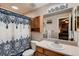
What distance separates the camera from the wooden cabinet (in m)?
1.35

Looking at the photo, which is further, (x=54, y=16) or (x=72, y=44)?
(x=54, y=16)

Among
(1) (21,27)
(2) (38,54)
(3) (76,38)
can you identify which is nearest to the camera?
(3) (76,38)

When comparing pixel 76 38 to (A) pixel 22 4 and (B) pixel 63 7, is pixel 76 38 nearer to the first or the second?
(B) pixel 63 7

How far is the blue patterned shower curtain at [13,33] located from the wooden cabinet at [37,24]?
95mm

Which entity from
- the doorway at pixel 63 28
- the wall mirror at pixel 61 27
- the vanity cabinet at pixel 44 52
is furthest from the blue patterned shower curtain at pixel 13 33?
the doorway at pixel 63 28

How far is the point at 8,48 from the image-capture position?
137 centimetres

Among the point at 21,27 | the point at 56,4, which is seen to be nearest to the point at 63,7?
the point at 56,4

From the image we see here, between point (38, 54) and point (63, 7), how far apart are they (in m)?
0.86

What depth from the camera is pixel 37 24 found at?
53.4 inches

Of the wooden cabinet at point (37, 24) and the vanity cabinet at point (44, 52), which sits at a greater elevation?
the wooden cabinet at point (37, 24)

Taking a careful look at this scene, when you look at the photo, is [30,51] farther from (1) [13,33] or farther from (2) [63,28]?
(2) [63,28]

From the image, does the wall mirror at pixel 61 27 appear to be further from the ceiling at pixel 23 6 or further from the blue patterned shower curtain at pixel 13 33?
the blue patterned shower curtain at pixel 13 33

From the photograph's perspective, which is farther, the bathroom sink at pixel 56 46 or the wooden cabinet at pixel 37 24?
the wooden cabinet at pixel 37 24

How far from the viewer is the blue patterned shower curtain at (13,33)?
128 cm
